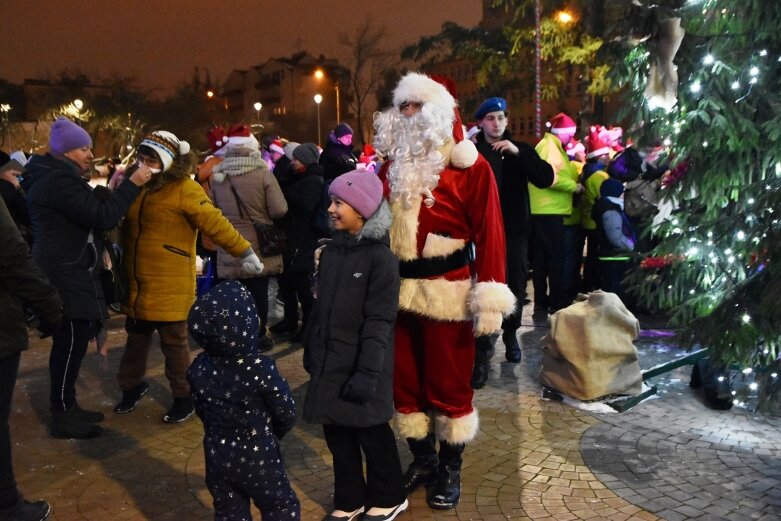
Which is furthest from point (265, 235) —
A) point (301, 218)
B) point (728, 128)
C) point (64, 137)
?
point (728, 128)

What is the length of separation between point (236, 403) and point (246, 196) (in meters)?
3.94

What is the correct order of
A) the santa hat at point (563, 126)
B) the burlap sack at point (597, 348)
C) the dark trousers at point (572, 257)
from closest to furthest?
the burlap sack at point (597, 348) → the dark trousers at point (572, 257) → the santa hat at point (563, 126)

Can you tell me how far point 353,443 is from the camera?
12.0ft

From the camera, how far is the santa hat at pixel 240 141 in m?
6.76

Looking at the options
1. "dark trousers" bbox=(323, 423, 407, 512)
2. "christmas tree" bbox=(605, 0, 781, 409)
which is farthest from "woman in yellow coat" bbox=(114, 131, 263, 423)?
"christmas tree" bbox=(605, 0, 781, 409)

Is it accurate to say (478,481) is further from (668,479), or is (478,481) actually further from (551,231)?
(551,231)

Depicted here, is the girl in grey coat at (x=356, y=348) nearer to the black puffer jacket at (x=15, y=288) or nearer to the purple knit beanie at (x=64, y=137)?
the black puffer jacket at (x=15, y=288)

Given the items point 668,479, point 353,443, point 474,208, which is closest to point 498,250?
point 474,208

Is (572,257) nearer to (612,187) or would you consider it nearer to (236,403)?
(612,187)

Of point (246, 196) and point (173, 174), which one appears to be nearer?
point (173, 174)

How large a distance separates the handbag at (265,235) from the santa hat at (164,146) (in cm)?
166

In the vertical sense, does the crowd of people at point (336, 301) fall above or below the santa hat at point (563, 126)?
below

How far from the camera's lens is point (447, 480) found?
3.92m

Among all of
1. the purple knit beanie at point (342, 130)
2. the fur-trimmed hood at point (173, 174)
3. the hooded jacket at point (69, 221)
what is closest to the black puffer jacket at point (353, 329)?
the hooded jacket at point (69, 221)
